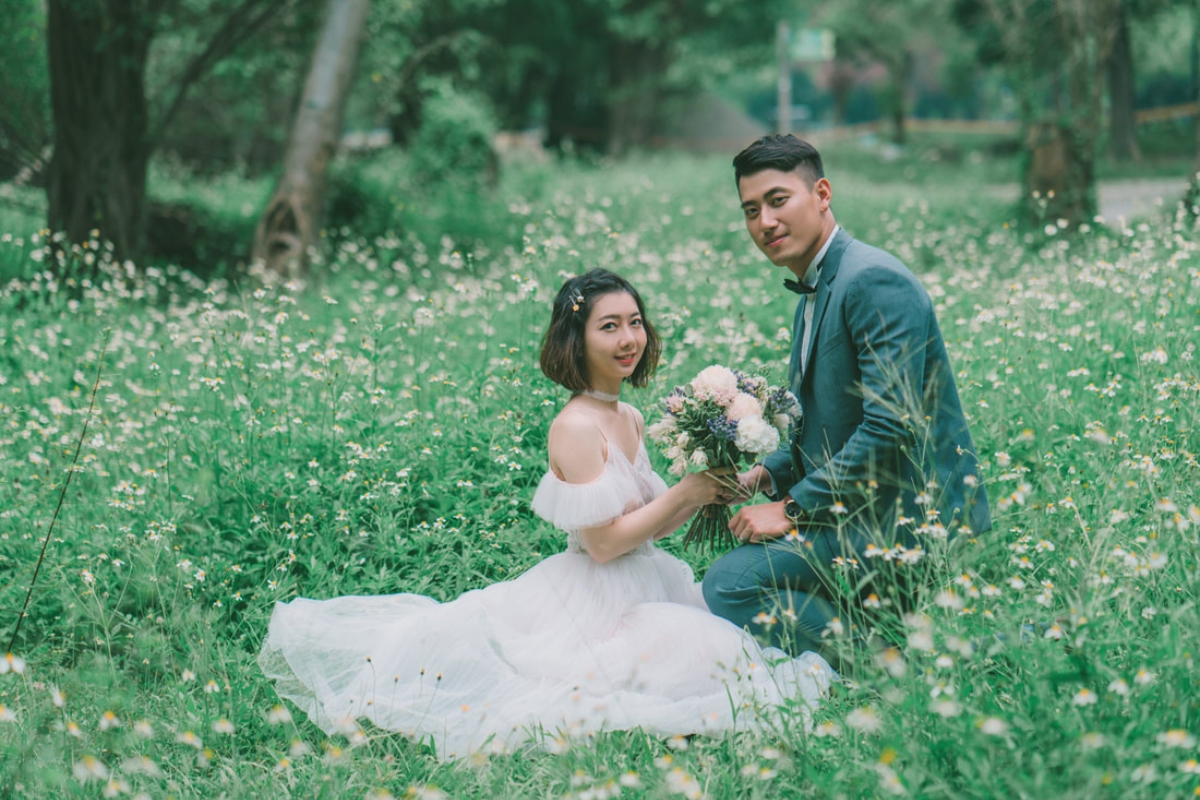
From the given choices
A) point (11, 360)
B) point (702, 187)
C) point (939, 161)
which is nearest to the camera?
point (11, 360)

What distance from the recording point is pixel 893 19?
1489 inches

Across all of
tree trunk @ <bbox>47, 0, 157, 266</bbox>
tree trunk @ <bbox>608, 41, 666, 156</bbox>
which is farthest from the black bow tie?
tree trunk @ <bbox>608, 41, 666, 156</bbox>

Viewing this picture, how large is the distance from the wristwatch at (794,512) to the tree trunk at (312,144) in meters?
8.12

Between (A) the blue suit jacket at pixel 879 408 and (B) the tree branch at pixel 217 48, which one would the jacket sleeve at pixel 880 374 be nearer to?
(A) the blue suit jacket at pixel 879 408

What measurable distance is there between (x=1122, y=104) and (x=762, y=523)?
28433mm

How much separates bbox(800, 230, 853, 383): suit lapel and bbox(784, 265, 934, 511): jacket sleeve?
0.51 ft

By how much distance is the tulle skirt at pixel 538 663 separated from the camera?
3.15m

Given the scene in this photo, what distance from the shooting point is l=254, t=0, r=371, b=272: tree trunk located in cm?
1044

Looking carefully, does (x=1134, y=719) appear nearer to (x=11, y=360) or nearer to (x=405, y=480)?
(x=405, y=480)

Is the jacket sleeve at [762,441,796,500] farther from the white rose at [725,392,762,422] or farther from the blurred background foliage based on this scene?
the blurred background foliage

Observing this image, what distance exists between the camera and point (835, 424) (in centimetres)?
338

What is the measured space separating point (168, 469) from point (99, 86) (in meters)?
7.17

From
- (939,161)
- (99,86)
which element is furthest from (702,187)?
(939,161)

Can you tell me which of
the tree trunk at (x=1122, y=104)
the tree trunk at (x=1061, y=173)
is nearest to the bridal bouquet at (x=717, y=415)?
the tree trunk at (x=1061, y=173)
